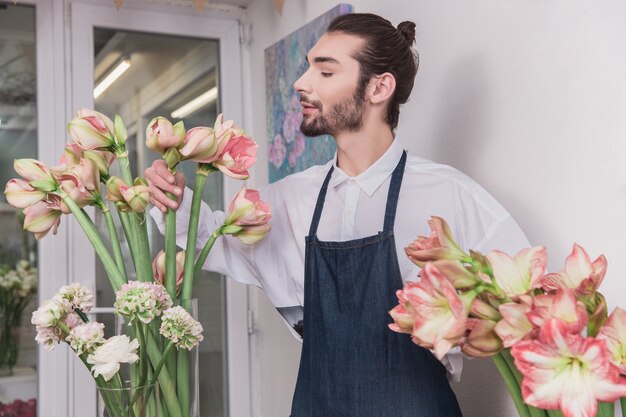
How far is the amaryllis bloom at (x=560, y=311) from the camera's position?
817mm

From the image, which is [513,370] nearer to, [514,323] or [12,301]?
[514,323]

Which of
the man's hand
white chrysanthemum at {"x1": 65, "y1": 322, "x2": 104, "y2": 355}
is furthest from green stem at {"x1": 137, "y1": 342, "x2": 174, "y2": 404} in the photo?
the man's hand

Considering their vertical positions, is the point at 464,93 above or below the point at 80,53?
below

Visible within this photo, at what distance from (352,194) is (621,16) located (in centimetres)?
69

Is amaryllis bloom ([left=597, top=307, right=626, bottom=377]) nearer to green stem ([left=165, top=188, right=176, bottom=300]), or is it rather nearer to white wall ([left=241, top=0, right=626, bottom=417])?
white wall ([left=241, top=0, right=626, bottom=417])

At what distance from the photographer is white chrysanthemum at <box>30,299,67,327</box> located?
1381 millimetres

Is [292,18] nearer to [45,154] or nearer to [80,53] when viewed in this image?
[80,53]

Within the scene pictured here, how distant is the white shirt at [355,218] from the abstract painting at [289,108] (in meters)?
0.54

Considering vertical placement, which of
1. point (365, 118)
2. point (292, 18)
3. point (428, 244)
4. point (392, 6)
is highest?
point (292, 18)

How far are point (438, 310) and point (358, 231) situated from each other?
847mm

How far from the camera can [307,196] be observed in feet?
6.16

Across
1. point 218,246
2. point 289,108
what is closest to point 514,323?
point 218,246

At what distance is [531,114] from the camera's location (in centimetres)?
159

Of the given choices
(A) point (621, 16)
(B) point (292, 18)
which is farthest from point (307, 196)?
(B) point (292, 18)
